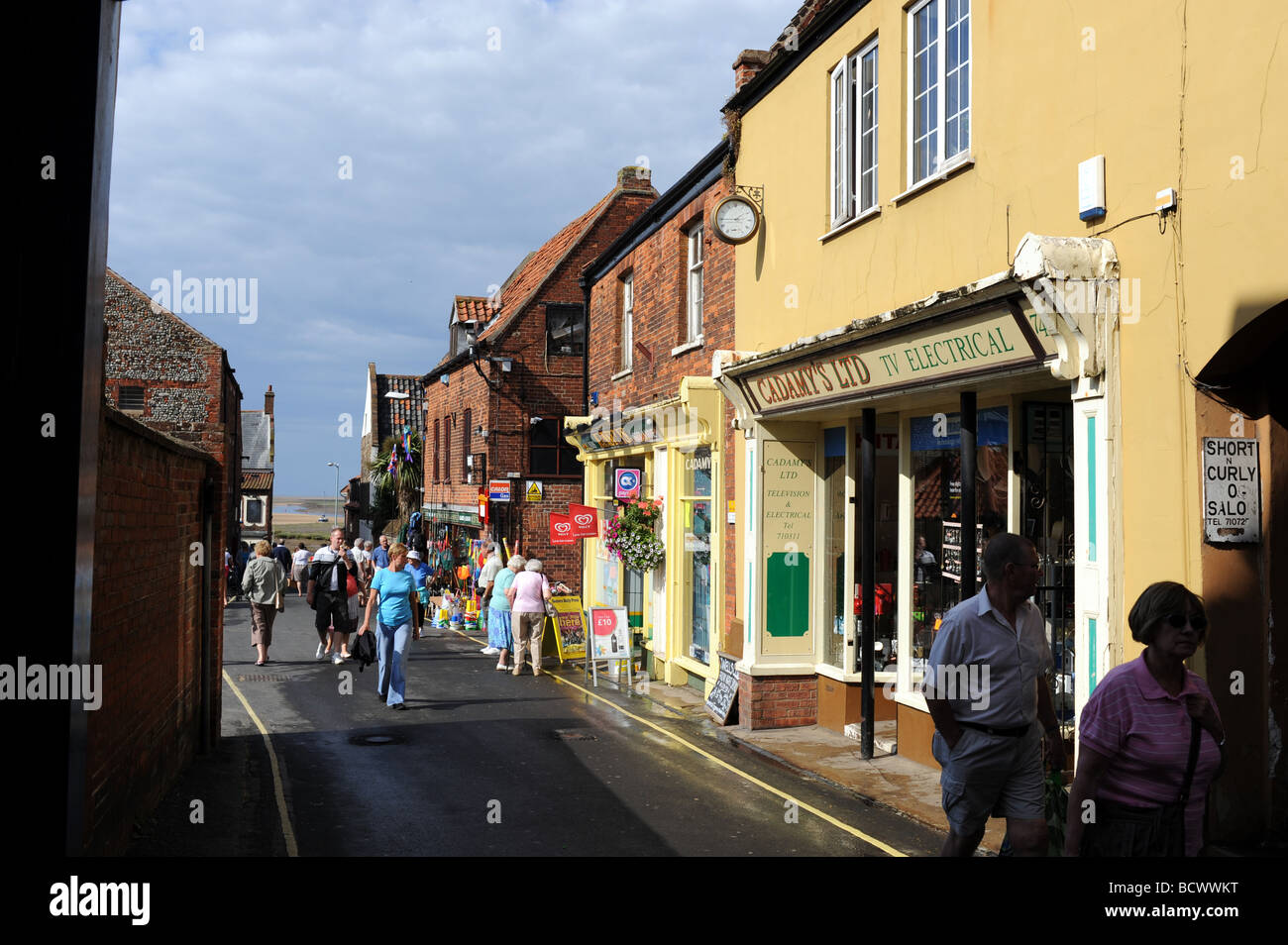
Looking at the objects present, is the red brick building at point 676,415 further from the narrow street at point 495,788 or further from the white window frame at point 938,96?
the white window frame at point 938,96

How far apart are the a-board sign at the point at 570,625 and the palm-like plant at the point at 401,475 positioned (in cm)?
2129

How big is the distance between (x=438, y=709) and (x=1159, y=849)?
991 centimetres

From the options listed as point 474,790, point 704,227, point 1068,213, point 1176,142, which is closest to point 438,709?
point 474,790

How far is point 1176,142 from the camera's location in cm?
615

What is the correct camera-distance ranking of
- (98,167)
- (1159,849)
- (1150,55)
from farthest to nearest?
(1150,55) → (1159,849) → (98,167)

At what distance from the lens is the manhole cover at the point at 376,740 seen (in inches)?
427

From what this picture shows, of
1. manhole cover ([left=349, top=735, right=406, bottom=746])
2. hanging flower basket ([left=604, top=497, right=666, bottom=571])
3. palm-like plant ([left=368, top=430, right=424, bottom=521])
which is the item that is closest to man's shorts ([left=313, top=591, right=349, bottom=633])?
hanging flower basket ([left=604, top=497, right=666, bottom=571])

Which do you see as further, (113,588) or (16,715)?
(113,588)

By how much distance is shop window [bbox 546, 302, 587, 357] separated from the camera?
27672 mm

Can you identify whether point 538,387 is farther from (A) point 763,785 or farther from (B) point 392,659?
(A) point 763,785

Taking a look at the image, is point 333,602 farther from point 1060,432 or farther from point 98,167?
point 98,167

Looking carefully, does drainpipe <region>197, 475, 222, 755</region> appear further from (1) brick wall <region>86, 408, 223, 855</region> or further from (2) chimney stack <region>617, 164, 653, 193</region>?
(2) chimney stack <region>617, 164, 653, 193</region>

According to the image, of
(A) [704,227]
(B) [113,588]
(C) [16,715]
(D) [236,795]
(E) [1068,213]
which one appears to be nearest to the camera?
(C) [16,715]
